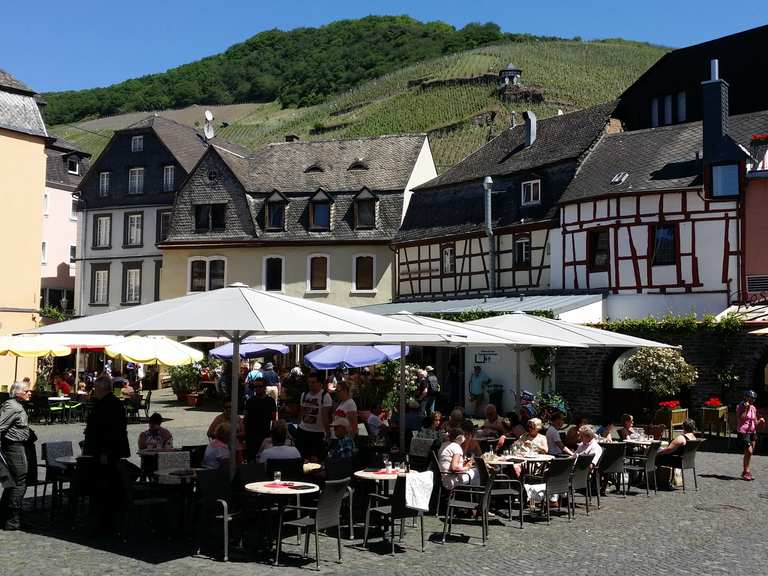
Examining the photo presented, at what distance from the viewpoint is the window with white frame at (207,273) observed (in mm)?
43125

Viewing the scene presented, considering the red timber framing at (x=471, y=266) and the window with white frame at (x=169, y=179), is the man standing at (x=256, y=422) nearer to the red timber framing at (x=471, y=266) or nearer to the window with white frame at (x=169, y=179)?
the red timber framing at (x=471, y=266)

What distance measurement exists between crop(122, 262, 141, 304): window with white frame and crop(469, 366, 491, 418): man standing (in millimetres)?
22194

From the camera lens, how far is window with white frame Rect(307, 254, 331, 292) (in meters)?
42.0

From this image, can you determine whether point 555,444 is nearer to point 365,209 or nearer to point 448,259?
point 448,259

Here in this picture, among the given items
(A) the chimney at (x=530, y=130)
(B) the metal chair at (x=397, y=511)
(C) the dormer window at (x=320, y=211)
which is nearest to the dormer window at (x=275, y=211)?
(C) the dormer window at (x=320, y=211)

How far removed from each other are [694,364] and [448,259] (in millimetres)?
12346

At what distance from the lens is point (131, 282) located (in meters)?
46.8

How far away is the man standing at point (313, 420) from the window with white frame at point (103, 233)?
3449cm

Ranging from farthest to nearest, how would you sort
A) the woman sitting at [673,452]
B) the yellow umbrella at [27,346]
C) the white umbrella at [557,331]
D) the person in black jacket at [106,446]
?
the yellow umbrella at [27,346], the white umbrella at [557,331], the woman sitting at [673,452], the person in black jacket at [106,446]

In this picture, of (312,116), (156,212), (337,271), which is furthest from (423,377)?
(312,116)

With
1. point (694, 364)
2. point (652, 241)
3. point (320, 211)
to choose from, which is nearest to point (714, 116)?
point (652, 241)

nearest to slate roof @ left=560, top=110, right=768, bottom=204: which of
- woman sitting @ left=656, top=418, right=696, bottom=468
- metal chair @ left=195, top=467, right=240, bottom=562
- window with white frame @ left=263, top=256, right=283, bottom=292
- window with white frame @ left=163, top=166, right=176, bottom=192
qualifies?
woman sitting @ left=656, top=418, right=696, bottom=468

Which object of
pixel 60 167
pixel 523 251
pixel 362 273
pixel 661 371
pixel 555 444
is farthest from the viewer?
pixel 60 167

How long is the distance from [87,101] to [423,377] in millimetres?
122756
